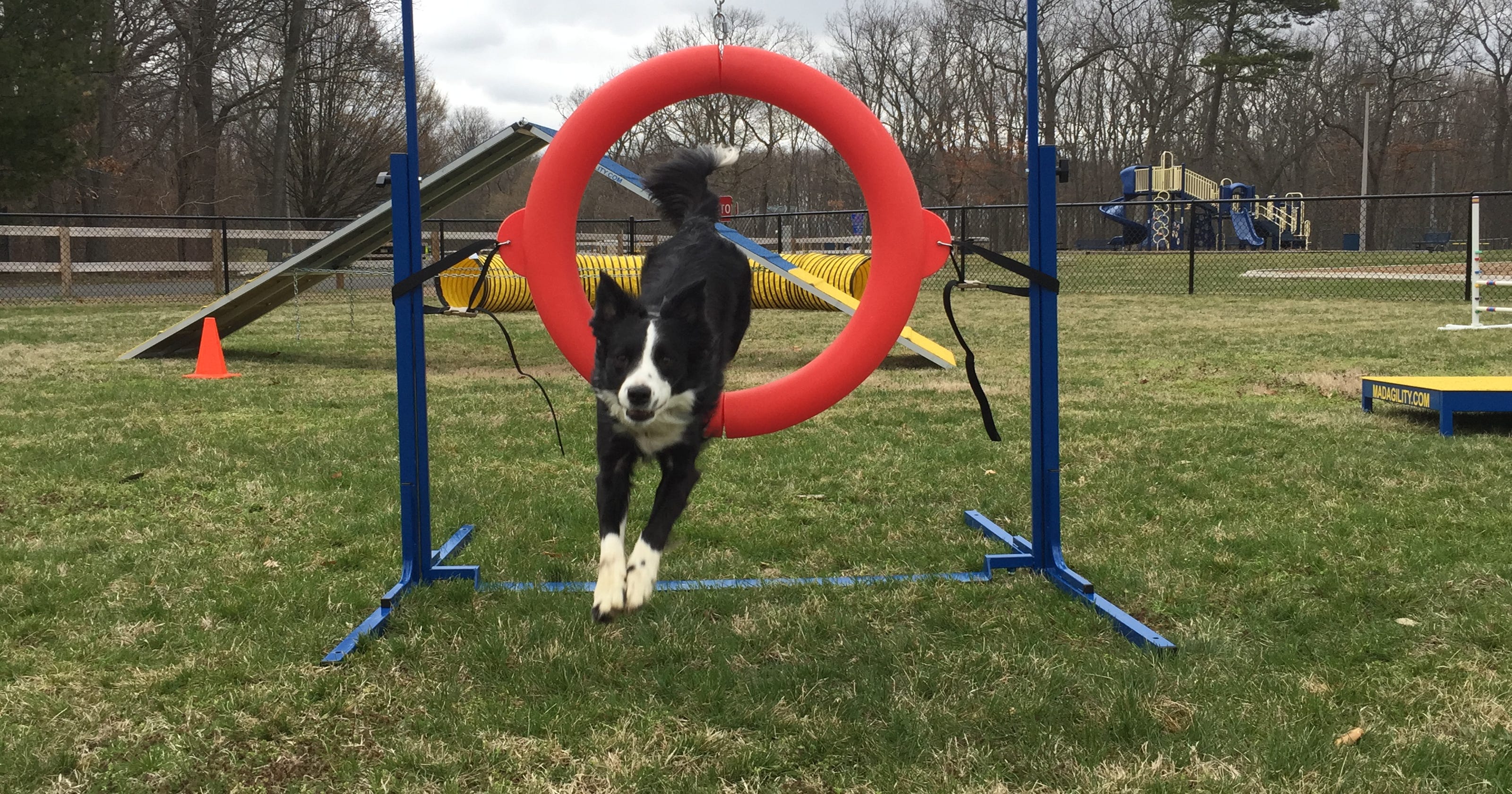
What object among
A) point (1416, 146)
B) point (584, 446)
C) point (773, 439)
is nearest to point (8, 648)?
point (584, 446)

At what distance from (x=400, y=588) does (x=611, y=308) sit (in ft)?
4.67

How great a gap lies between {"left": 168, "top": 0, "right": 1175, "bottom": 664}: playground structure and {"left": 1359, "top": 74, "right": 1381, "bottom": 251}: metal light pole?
109 ft

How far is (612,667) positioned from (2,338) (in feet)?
43.2

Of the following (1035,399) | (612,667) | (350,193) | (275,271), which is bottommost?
(612,667)

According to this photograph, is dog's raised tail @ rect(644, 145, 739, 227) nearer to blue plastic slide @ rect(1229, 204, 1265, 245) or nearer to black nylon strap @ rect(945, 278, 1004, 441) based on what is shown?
black nylon strap @ rect(945, 278, 1004, 441)

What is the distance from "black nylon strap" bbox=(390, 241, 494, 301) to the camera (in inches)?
153

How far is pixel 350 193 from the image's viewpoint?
31906mm

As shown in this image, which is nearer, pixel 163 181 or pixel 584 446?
pixel 584 446

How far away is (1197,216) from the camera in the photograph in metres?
35.6

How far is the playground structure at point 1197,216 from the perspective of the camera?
112 feet

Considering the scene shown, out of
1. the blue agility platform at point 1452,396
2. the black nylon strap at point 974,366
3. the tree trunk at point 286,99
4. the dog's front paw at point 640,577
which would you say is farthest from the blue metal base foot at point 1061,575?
the tree trunk at point 286,99

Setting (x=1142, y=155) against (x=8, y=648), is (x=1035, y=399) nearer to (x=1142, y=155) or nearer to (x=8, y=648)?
(x=8, y=648)

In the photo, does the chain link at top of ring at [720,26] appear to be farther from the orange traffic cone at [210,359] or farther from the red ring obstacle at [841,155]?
the orange traffic cone at [210,359]

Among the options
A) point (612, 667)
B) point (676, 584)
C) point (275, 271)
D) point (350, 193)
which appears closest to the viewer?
point (612, 667)
